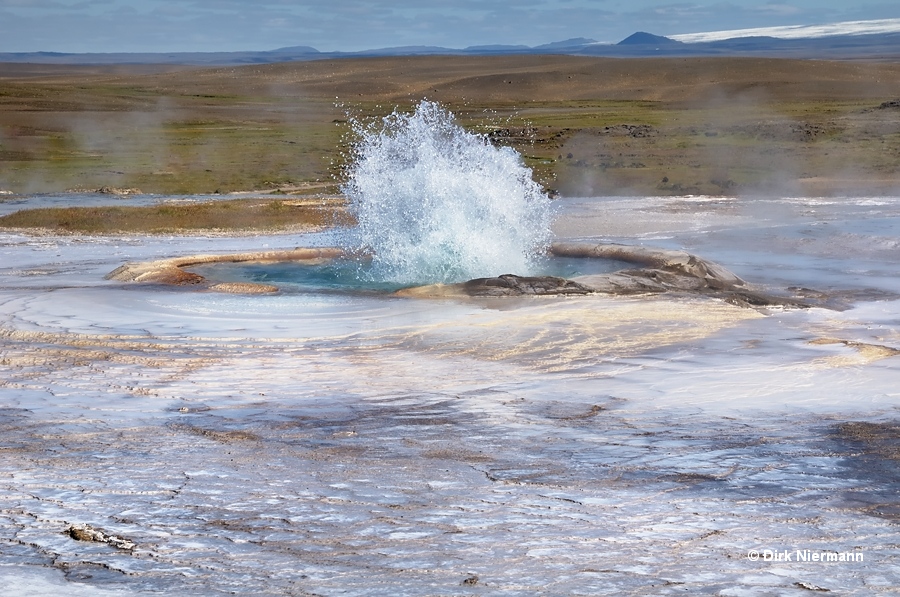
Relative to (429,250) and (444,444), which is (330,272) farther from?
(444,444)

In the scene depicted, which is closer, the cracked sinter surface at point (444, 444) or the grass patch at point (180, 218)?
the cracked sinter surface at point (444, 444)

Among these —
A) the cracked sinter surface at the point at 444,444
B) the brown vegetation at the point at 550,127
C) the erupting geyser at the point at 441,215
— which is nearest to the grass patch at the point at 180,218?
the erupting geyser at the point at 441,215

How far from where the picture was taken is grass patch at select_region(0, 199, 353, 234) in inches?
585

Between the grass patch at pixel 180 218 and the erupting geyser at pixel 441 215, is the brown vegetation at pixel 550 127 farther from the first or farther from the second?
the erupting geyser at pixel 441 215

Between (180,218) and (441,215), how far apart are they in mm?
6078

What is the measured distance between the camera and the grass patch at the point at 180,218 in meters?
14.9

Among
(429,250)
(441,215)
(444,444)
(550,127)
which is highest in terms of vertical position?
(550,127)

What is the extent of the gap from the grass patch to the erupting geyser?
4.19 meters

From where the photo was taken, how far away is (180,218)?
613 inches

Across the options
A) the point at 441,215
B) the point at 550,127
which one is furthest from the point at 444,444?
the point at 550,127

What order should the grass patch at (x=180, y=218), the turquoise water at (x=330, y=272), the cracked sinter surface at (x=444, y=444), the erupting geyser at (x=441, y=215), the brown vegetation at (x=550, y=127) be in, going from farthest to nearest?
the brown vegetation at (x=550, y=127) < the grass patch at (x=180, y=218) < the erupting geyser at (x=441, y=215) < the turquoise water at (x=330, y=272) < the cracked sinter surface at (x=444, y=444)

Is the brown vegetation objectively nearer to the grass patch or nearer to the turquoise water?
the grass patch

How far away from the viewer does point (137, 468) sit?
504cm

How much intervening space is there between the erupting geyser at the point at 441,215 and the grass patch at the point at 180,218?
4195 millimetres
